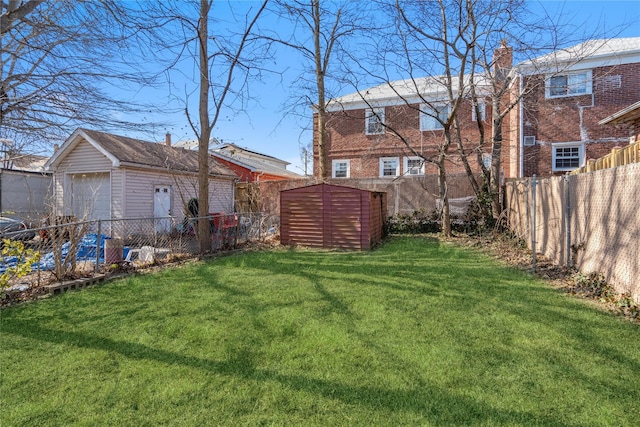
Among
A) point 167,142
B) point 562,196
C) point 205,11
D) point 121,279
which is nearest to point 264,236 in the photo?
point 121,279

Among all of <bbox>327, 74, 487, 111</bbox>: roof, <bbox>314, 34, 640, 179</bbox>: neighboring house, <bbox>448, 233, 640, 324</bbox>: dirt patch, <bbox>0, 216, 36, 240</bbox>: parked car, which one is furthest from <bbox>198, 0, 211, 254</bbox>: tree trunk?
<bbox>327, 74, 487, 111</bbox>: roof

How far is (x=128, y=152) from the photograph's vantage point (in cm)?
1288

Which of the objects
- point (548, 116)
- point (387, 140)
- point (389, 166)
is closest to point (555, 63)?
point (548, 116)

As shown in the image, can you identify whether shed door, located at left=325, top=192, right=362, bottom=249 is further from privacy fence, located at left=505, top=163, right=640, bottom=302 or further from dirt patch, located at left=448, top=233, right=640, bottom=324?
privacy fence, located at left=505, top=163, right=640, bottom=302

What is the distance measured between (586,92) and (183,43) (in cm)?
1633

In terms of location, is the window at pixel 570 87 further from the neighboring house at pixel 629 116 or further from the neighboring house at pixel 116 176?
the neighboring house at pixel 116 176

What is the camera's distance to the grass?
7.91 feet

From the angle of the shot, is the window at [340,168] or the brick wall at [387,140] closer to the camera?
the brick wall at [387,140]

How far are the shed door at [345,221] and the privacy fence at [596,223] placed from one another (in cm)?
441

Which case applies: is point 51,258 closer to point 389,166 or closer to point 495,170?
point 495,170

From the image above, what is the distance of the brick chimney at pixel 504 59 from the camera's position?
1079 centimetres

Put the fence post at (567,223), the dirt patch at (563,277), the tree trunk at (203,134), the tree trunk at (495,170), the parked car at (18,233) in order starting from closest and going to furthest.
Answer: the dirt patch at (563,277), the parked car at (18,233), the fence post at (567,223), the tree trunk at (203,134), the tree trunk at (495,170)

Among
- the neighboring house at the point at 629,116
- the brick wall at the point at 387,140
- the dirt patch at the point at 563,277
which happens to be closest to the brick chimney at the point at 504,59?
the neighboring house at the point at 629,116

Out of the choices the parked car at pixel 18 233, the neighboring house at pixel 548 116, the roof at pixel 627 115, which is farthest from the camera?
the neighboring house at pixel 548 116
